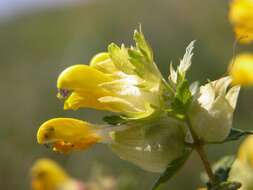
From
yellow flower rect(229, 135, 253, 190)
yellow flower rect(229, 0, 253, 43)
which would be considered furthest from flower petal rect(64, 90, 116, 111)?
yellow flower rect(229, 135, 253, 190)

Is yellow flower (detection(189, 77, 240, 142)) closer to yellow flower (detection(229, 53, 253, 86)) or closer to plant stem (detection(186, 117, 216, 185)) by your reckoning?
plant stem (detection(186, 117, 216, 185))

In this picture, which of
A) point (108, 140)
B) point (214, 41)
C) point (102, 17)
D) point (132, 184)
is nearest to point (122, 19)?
point (102, 17)

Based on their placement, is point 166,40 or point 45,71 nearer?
point 166,40

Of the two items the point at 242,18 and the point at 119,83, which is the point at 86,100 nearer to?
the point at 119,83

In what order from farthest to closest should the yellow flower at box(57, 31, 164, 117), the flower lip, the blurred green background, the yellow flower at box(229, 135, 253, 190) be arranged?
1. the blurred green background
2. the yellow flower at box(229, 135, 253, 190)
3. the flower lip
4. the yellow flower at box(57, 31, 164, 117)

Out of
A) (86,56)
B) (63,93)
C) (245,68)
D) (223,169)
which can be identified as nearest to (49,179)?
(245,68)

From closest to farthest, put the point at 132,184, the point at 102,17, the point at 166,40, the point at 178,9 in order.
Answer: the point at 132,184 < the point at 166,40 < the point at 178,9 < the point at 102,17

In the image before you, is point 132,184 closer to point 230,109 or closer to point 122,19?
point 230,109
